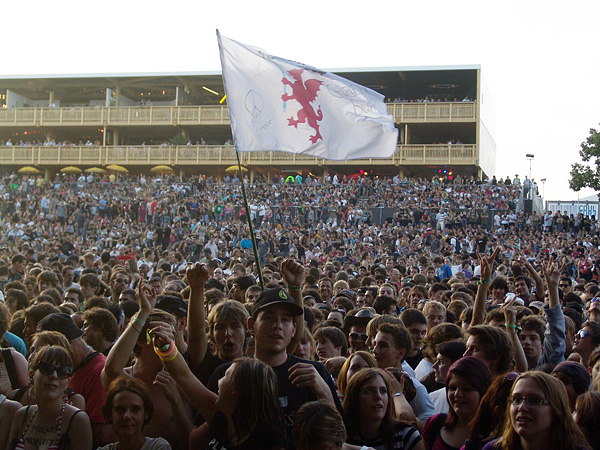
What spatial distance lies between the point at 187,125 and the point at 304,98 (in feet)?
119

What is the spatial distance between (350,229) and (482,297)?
21835mm

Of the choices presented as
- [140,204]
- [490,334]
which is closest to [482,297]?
[490,334]

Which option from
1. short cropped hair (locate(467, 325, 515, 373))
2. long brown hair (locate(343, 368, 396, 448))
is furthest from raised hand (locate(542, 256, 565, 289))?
long brown hair (locate(343, 368, 396, 448))

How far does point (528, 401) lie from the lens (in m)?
2.99

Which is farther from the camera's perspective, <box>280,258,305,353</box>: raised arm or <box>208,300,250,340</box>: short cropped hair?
<box>280,258,305,353</box>: raised arm

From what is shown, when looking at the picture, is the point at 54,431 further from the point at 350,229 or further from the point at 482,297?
the point at 350,229

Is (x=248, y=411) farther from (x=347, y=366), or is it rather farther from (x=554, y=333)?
(x=554, y=333)

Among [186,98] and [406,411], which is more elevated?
[186,98]

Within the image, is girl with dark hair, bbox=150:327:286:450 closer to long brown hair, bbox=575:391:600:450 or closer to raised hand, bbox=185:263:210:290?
raised hand, bbox=185:263:210:290

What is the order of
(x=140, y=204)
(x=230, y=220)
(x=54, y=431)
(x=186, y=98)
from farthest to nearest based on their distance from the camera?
(x=186, y=98), (x=140, y=204), (x=230, y=220), (x=54, y=431)

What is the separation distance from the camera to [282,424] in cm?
307

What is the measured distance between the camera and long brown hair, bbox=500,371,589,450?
9.61 ft

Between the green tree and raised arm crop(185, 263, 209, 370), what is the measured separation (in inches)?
1387

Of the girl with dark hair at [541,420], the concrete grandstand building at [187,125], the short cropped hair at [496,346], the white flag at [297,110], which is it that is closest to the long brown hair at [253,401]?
the girl with dark hair at [541,420]
